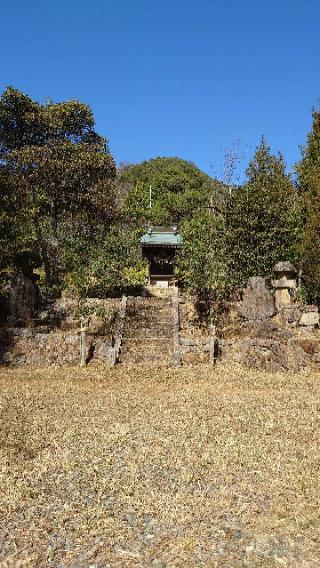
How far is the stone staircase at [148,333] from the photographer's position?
50.0 ft

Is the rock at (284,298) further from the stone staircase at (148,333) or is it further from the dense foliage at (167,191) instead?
the dense foliage at (167,191)

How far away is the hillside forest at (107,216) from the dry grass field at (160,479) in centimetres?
900

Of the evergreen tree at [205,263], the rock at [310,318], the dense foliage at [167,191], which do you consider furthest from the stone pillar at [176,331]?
the dense foliage at [167,191]

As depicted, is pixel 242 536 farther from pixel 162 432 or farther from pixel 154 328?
pixel 154 328

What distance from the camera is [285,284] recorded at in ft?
58.9

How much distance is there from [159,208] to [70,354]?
26597 millimetres

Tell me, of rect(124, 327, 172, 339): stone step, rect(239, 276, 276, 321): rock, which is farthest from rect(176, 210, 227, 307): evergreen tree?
rect(124, 327, 172, 339): stone step

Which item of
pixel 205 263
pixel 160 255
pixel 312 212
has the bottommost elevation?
pixel 205 263

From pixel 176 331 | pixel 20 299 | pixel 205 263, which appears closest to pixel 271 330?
pixel 176 331

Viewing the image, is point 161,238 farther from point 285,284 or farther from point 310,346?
point 310,346

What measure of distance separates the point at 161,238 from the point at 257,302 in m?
11.6

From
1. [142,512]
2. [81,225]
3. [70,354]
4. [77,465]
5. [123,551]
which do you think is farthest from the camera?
[81,225]

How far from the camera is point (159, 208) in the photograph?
4012cm

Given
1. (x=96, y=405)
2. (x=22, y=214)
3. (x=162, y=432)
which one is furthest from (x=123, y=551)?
(x=22, y=214)
